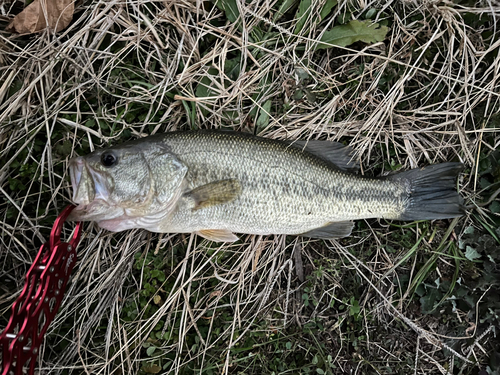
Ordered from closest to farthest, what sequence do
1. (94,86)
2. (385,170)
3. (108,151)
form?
1. (108,151)
2. (94,86)
3. (385,170)

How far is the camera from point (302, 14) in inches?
113

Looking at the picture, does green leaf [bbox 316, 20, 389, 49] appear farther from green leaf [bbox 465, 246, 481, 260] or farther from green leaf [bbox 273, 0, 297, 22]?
green leaf [bbox 465, 246, 481, 260]

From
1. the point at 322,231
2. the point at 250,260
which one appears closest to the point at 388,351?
the point at 322,231

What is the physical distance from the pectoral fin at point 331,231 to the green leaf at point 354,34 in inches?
61.9

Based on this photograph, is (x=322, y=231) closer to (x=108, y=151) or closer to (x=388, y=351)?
(x=388, y=351)

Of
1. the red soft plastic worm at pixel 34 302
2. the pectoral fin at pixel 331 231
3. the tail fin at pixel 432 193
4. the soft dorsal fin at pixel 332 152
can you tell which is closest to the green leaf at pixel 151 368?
the red soft plastic worm at pixel 34 302

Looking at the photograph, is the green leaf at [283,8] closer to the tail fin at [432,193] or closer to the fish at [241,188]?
the fish at [241,188]

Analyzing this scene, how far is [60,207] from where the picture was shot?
2.77 meters

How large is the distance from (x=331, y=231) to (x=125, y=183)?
66.7 inches

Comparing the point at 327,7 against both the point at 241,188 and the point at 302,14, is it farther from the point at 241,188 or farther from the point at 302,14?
the point at 241,188

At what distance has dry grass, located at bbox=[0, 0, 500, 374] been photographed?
9.07 feet

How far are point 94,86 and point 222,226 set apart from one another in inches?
64.2

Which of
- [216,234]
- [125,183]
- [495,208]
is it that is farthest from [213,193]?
[495,208]

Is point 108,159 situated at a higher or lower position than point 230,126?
higher
